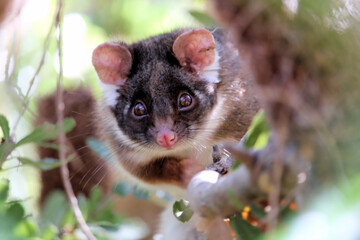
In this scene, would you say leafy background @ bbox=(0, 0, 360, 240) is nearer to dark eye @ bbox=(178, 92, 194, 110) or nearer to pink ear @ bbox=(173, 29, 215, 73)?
pink ear @ bbox=(173, 29, 215, 73)

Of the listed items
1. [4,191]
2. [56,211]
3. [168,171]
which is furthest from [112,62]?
[4,191]

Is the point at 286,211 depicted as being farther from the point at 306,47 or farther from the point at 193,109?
the point at 193,109

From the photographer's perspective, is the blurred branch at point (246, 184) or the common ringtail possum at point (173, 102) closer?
the blurred branch at point (246, 184)

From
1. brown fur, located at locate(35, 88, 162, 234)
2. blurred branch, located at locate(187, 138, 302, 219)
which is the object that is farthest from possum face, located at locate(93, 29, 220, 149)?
blurred branch, located at locate(187, 138, 302, 219)

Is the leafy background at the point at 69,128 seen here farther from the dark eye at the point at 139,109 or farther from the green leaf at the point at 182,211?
the dark eye at the point at 139,109

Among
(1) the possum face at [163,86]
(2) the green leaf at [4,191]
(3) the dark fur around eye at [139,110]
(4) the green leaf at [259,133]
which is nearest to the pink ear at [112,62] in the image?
(1) the possum face at [163,86]

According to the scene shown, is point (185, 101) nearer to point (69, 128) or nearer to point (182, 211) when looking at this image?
point (69, 128)

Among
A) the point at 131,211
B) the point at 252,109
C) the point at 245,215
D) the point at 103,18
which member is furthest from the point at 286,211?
the point at 103,18
